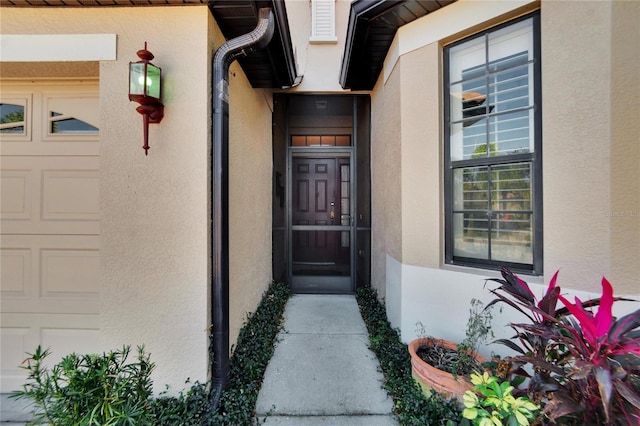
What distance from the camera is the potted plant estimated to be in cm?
189

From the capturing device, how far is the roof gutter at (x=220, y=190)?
6.97ft

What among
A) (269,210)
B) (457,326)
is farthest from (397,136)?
(269,210)

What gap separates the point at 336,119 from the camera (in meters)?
4.66

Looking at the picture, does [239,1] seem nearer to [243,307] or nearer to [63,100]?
[63,100]

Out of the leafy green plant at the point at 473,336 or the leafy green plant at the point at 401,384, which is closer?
the leafy green plant at the point at 401,384

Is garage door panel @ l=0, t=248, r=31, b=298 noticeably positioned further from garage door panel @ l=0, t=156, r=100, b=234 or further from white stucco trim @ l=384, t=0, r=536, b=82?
white stucco trim @ l=384, t=0, r=536, b=82

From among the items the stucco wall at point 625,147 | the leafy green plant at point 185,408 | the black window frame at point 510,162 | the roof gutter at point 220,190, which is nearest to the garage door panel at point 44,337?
the leafy green plant at point 185,408

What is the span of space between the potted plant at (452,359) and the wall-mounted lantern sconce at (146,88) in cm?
289

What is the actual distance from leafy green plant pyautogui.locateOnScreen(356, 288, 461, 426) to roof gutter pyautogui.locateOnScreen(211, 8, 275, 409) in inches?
59.2

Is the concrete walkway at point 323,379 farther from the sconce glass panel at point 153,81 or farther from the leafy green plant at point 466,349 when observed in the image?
the sconce glass panel at point 153,81

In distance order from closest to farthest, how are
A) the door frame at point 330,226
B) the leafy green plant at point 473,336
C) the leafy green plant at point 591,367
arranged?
the leafy green plant at point 591,367 → the leafy green plant at point 473,336 → the door frame at point 330,226

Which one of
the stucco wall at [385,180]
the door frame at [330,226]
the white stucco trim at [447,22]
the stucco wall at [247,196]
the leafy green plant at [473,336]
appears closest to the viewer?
the leafy green plant at [473,336]

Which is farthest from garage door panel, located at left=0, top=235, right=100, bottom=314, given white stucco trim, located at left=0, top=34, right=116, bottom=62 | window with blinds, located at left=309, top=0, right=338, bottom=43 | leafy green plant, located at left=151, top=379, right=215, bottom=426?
window with blinds, located at left=309, top=0, right=338, bottom=43

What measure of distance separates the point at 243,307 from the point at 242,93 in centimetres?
257
